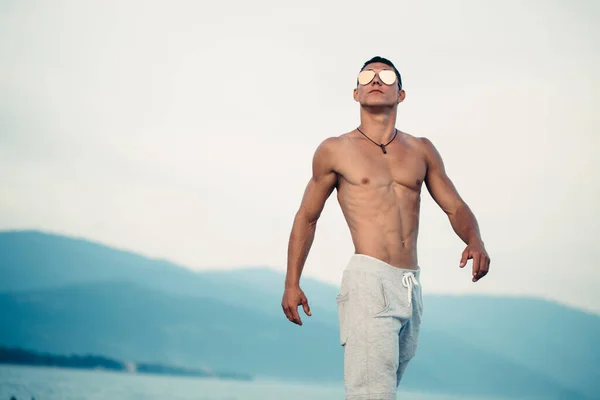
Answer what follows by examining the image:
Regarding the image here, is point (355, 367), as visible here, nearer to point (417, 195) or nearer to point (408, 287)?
point (408, 287)

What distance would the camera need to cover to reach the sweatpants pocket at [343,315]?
4.11m

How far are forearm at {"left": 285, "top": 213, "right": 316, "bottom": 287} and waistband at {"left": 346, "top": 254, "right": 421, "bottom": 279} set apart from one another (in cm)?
29

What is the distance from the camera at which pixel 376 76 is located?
4.50 meters

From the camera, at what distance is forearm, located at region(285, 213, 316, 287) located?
439 cm

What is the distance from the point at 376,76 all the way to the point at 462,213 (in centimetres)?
81

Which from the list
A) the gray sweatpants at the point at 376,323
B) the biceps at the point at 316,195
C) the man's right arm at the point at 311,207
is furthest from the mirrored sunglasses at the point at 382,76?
the gray sweatpants at the point at 376,323

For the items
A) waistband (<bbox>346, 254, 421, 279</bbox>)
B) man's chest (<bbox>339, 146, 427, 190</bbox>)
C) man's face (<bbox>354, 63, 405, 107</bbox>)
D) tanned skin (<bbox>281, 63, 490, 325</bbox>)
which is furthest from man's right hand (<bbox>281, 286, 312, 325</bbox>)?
man's face (<bbox>354, 63, 405, 107</bbox>)

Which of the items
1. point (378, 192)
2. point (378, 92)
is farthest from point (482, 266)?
point (378, 92)

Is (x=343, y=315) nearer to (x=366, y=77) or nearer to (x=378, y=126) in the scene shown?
(x=378, y=126)

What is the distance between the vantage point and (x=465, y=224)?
4.46 metres

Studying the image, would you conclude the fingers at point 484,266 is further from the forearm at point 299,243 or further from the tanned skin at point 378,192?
the forearm at point 299,243

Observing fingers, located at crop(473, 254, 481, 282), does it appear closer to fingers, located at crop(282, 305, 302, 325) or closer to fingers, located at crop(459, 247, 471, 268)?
fingers, located at crop(459, 247, 471, 268)

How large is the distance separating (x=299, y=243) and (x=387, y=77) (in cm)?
94

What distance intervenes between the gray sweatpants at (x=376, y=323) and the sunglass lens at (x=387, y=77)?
35.5 inches
